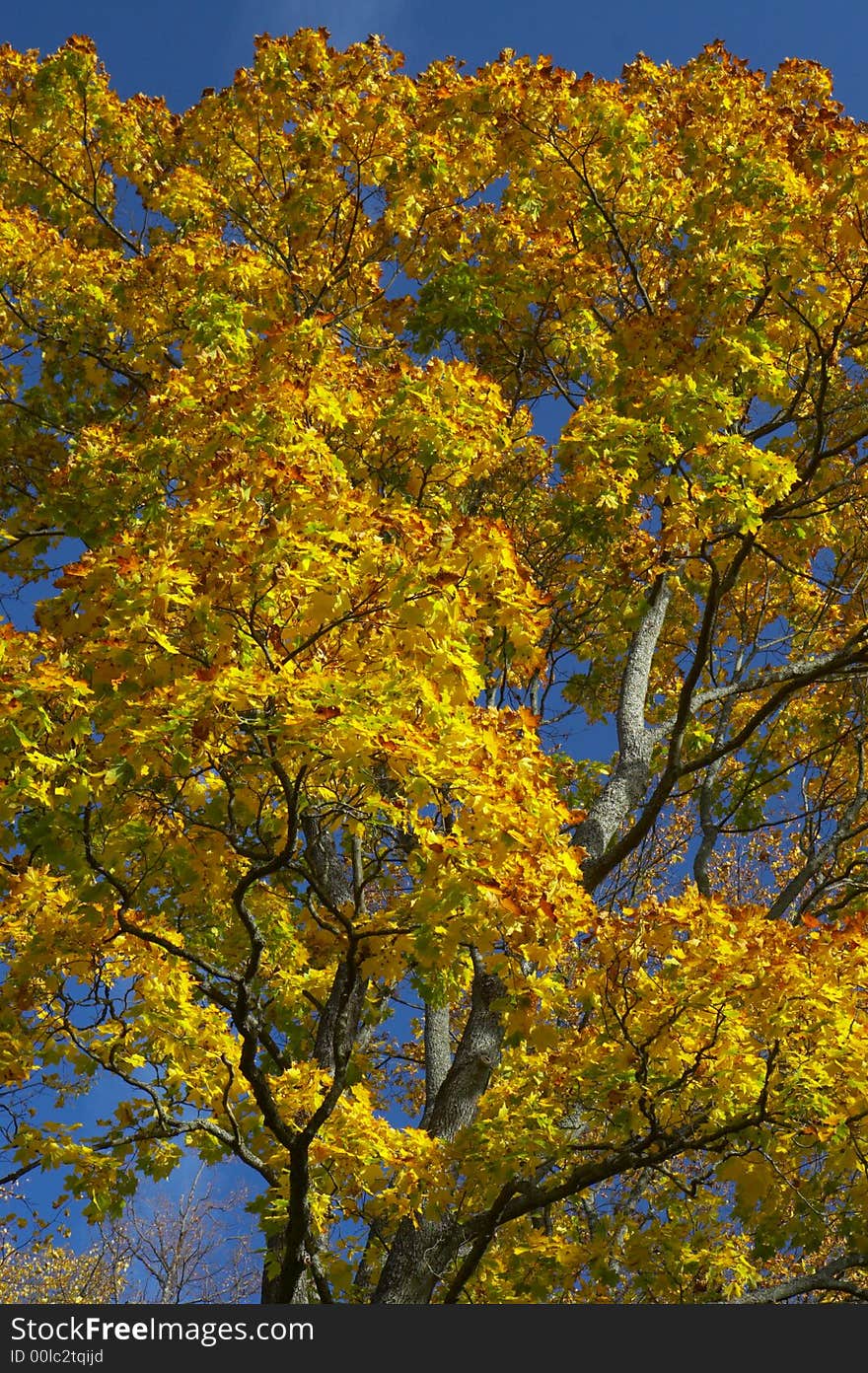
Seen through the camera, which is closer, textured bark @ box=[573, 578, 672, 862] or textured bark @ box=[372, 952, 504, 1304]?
textured bark @ box=[372, 952, 504, 1304]

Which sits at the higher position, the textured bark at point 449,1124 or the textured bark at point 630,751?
the textured bark at point 630,751

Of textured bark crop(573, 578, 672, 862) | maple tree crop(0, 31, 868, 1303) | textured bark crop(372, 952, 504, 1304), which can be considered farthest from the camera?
textured bark crop(573, 578, 672, 862)

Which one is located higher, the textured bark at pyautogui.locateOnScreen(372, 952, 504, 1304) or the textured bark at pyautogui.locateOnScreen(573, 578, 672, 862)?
the textured bark at pyautogui.locateOnScreen(573, 578, 672, 862)

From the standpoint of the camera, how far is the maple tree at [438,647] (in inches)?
219

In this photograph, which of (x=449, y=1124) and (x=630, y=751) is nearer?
(x=449, y=1124)

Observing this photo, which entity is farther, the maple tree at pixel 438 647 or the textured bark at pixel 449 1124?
the textured bark at pixel 449 1124

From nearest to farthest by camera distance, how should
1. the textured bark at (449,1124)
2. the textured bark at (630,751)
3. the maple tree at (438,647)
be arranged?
the maple tree at (438,647) < the textured bark at (449,1124) < the textured bark at (630,751)

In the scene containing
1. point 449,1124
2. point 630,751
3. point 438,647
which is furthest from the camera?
point 630,751

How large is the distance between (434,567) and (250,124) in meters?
7.42

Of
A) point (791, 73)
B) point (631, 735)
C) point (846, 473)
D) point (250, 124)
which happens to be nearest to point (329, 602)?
point (631, 735)

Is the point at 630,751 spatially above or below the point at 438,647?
above

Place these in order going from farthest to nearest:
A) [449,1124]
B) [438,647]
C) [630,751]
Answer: [630,751], [449,1124], [438,647]

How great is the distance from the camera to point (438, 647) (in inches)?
219

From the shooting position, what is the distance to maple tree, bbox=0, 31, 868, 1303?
219 inches
